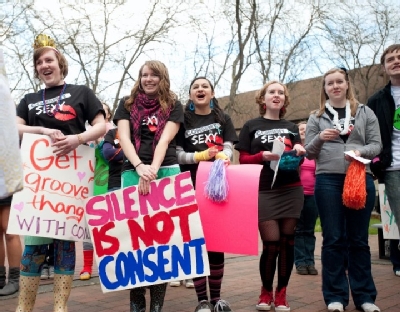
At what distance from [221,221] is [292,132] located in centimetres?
104

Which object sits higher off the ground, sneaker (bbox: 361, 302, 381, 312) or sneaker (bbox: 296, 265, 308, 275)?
sneaker (bbox: 361, 302, 381, 312)

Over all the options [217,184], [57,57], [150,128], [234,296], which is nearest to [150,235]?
[217,184]

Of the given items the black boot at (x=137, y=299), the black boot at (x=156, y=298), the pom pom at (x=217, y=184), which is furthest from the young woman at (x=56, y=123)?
the pom pom at (x=217, y=184)

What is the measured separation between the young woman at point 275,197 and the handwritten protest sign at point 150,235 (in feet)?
2.63

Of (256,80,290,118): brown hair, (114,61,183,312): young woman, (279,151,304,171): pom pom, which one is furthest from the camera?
(256,80,290,118): brown hair

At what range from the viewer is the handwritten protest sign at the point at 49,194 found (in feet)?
10.2

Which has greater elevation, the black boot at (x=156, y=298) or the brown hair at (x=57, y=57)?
the brown hair at (x=57, y=57)

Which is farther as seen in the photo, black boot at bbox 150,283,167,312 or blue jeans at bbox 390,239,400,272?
blue jeans at bbox 390,239,400,272

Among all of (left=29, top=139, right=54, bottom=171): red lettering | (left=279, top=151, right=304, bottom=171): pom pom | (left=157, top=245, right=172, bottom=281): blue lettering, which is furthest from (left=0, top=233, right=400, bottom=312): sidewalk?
(left=29, top=139, right=54, bottom=171): red lettering

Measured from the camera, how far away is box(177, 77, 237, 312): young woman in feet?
11.6

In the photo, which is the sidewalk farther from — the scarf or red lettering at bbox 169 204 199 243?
the scarf

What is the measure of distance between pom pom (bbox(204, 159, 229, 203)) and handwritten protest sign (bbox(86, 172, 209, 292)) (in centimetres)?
24

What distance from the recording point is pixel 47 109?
324cm

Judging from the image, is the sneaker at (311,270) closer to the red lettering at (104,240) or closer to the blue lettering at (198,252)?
the blue lettering at (198,252)
